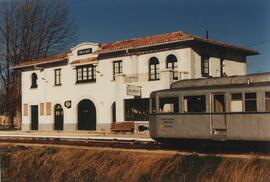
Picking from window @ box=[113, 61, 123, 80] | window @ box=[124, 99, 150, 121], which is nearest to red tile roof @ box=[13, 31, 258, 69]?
window @ box=[113, 61, 123, 80]

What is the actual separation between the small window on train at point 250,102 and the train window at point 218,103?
97cm

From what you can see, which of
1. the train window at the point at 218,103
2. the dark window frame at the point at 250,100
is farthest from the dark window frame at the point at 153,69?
the dark window frame at the point at 250,100

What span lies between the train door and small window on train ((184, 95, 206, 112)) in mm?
442

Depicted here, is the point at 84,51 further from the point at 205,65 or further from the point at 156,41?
the point at 205,65

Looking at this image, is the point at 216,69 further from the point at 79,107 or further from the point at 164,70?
the point at 79,107

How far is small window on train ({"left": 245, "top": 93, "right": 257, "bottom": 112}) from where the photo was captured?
657 inches

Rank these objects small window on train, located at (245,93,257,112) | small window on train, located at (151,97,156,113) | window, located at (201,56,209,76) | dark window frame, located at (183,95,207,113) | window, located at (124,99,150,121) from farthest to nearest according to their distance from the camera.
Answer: window, located at (201,56,209,76), window, located at (124,99,150,121), small window on train, located at (151,97,156,113), dark window frame, located at (183,95,207,113), small window on train, located at (245,93,257,112)

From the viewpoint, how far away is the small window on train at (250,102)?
657 inches

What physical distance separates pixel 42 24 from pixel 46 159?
28.4 m

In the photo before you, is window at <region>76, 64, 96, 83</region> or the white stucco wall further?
window at <region>76, 64, 96, 83</region>

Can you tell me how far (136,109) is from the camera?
34219 millimetres

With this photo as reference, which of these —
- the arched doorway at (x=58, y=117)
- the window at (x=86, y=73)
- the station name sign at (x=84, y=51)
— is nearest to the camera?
the window at (x=86, y=73)

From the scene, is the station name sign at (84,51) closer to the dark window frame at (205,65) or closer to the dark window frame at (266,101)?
the dark window frame at (205,65)

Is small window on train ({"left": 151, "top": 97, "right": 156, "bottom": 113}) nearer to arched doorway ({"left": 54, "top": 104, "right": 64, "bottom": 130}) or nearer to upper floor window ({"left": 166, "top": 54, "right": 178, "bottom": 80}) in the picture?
upper floor window ({"left": 166, "top": 54, "right": 178, "bottom": 80})
